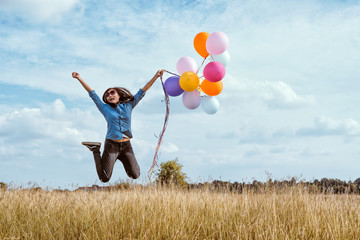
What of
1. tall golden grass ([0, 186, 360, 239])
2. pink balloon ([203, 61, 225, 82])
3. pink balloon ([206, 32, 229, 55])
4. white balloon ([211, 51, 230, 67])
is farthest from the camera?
white balloon ([211, 51, 230, 67])

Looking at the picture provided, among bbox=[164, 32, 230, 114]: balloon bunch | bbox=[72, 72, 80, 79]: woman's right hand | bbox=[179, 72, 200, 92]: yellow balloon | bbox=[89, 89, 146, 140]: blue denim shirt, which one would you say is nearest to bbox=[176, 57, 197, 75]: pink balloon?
bbox=[164, 32, 230, 114]: balloon bunch

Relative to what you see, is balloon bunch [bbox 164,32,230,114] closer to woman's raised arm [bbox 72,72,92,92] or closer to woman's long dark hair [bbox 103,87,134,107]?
woman's long dark hair [bbox 103,87,134,107]

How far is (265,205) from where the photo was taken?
18.1ft

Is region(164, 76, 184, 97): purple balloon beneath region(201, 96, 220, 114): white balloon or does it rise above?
above

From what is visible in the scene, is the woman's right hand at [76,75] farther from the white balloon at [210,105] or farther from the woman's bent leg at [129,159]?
the white balloon at [210,105]

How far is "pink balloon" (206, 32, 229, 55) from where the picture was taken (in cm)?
635

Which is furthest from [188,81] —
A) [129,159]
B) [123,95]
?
[129,159]

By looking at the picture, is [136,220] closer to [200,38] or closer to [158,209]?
[158,209]

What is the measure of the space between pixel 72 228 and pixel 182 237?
1.54 meters

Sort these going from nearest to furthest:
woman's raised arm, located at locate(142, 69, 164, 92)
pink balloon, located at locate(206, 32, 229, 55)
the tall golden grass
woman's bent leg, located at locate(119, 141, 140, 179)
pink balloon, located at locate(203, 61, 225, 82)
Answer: the tall golden grass → pink balloon, located at locate(203, 61, 225, 82) → pink balloon, located at locate(206, 32, 229, 55) → woman's raised arm, located at locate(142, 69, 164, 92) → woman's bent leg, located at locate(119, 141, 140, 179)

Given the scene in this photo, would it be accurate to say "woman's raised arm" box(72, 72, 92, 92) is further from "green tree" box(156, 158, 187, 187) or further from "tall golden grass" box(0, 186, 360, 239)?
"green tree" box(156, 158, 187, 187)

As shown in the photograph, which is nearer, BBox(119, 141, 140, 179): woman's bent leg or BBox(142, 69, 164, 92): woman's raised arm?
BBox(142, 69, 164, 92): woman's raised arm

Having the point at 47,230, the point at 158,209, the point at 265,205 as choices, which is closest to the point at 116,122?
the point at 158,209

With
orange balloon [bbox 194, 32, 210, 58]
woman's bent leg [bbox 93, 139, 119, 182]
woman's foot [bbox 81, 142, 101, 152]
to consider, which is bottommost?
woman's bent leg [bbox 93, 139, 119, 182]
